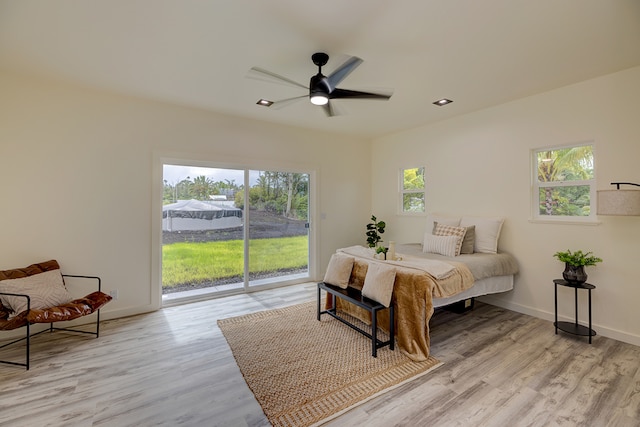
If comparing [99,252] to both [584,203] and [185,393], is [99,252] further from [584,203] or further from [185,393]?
[584,203]

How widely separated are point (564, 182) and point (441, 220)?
58.0 inches

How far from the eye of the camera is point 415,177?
5.01m

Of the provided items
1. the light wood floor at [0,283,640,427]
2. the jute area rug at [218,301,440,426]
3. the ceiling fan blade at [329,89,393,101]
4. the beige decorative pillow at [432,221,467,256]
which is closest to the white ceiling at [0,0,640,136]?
the ceiling fan blade at [329,89,393,101]

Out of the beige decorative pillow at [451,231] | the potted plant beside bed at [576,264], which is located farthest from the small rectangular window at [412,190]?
the potted plant beside bed at [576,264]

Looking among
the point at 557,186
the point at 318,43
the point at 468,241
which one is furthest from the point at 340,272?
the point at 557,186

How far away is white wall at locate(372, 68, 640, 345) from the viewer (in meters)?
2.84

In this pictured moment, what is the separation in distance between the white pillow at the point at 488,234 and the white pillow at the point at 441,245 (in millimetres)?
369

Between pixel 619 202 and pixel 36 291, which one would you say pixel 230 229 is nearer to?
pixel 36 291

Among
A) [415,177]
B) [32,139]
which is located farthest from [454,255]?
[32,139]

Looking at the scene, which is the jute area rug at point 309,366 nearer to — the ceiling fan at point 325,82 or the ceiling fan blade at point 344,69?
the ceiling fan at point 325,82

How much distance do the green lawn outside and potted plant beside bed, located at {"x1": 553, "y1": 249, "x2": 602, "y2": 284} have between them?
354cm

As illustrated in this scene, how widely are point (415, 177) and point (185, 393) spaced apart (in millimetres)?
4436

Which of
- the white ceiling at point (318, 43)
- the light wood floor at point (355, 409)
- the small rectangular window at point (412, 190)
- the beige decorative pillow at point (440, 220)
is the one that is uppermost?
the white ceiling at point (318, 43)

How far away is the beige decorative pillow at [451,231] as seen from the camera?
3.59 meters
